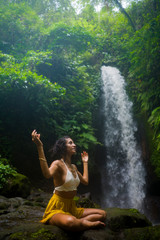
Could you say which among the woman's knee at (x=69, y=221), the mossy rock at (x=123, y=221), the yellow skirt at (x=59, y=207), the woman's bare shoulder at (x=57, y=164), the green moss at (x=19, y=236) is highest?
the woman's bare shoulder at (x=57, y=164)

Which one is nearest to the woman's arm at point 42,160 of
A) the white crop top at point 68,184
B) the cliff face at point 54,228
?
the white crop top at point 68,184

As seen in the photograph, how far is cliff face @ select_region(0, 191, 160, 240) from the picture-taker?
2.19 m

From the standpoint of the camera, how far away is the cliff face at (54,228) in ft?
7.18

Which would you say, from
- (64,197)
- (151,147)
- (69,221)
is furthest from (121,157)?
(69,221)

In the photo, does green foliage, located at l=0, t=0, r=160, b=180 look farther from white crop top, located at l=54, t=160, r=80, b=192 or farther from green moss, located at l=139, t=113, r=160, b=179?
white crop top, located at l=54, t=160, r=80, b=192

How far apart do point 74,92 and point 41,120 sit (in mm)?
3184

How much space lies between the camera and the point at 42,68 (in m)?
9.52

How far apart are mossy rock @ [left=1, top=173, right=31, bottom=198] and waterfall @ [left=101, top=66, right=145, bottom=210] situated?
450 cm

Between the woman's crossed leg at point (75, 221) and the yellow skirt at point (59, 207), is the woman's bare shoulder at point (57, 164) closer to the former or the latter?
the yellow skirt at point (59, 207)

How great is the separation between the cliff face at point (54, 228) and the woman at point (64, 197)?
0.12 m

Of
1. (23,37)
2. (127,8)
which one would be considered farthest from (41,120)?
(127,8)

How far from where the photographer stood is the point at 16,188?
5.10 meters

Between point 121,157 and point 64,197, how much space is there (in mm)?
7563

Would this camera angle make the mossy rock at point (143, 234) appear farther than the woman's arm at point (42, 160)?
Yes
